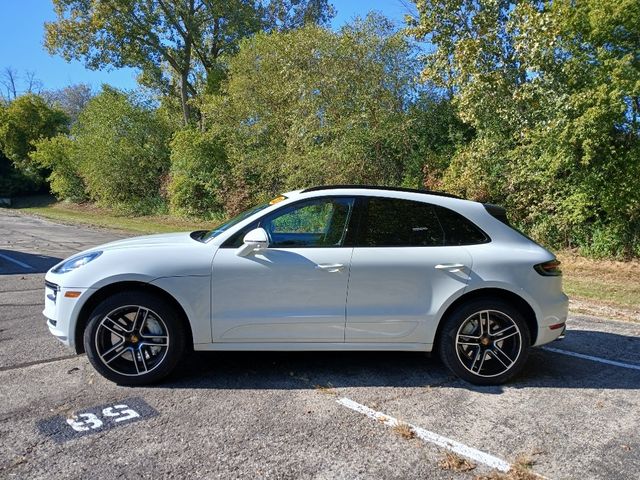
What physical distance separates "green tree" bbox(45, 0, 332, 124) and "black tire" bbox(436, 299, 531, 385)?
27347 millimetres

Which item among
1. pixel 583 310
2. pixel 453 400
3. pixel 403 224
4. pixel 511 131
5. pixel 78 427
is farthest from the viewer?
pixel 511 131

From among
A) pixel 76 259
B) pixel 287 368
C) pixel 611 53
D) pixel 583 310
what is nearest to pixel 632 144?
pixel 611 53

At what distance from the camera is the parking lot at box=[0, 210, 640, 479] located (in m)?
3.11

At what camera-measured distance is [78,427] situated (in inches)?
138

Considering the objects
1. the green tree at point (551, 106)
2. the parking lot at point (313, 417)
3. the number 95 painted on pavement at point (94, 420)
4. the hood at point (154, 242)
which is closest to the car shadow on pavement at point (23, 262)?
the parking lot at point (313, 417)

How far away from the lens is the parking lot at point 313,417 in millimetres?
3113

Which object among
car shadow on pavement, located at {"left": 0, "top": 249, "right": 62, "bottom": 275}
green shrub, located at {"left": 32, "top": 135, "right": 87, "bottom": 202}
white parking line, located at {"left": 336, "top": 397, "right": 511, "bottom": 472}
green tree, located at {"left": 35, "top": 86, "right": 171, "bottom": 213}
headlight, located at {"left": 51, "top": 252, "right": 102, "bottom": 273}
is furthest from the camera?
green shrub, located at {"left": 32, "top": 135, "right": 87, "bottom": 202}

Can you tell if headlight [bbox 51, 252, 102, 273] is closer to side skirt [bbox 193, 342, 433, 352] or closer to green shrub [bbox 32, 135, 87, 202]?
side skirt [bbox 193, 342, 433, 352]

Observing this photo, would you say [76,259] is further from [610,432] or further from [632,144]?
[632,144]

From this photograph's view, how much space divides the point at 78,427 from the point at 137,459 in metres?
0.67

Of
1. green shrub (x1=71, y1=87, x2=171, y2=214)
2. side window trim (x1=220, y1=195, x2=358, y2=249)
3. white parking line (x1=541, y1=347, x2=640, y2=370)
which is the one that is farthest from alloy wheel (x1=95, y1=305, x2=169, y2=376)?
green shrub (x1=71, y1=87, x2=171, y2=214)

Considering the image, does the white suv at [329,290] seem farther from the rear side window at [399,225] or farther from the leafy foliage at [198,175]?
the leafy foliage at [198,175]

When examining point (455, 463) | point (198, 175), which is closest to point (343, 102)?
point (198, 175)

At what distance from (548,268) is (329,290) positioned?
75.3 inches
